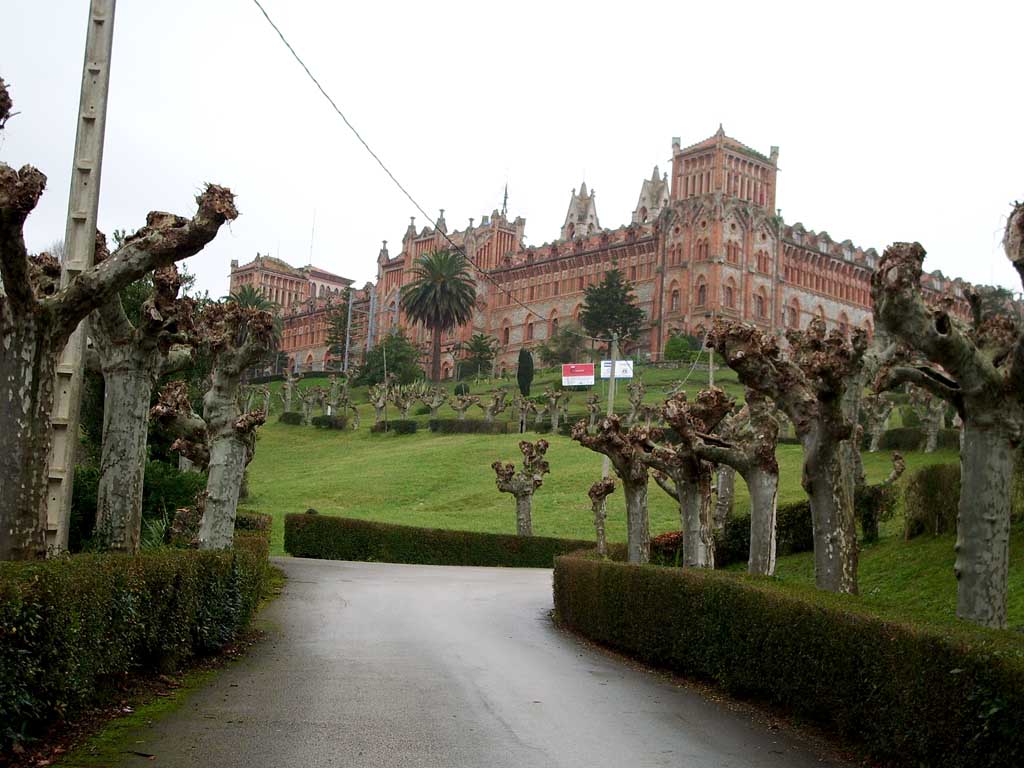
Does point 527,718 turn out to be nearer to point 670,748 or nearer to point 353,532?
point 670,748

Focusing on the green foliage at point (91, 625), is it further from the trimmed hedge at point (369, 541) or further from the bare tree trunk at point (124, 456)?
the trimmed hedge at point (369, 541)

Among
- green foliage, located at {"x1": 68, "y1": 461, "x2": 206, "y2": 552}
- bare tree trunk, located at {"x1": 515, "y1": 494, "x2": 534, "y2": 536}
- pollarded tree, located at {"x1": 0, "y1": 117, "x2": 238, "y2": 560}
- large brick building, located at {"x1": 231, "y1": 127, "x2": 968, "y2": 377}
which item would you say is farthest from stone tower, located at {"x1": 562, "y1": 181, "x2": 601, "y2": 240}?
pollarded tree, located at {"x1": 0, "y1": 117, "x2": 238, "y2": 560}

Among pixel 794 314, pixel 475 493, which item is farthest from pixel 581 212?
pixel 475 493

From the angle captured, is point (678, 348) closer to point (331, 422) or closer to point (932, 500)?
point (331, 422)

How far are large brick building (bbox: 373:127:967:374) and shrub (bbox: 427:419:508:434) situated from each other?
3211 centimetres

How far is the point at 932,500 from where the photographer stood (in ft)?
78.9

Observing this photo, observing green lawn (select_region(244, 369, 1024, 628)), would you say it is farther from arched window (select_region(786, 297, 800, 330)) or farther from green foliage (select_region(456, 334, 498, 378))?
arched window (select_region(786, 297, 800, 330))

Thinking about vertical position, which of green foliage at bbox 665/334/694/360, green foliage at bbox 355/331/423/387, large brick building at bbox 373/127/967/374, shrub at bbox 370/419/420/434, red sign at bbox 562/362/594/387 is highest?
large brick building at bbox 373/127/967/374

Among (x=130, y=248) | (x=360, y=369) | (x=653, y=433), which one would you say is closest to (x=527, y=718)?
(x=130, y=248)

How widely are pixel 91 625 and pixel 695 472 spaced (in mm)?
11885

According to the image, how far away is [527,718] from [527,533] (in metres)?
27.7

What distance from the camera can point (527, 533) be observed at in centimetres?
3738

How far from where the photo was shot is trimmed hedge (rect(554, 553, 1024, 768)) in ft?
22.5

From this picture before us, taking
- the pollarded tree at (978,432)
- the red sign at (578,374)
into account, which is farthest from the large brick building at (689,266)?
the pollarded tree at (978,432)
